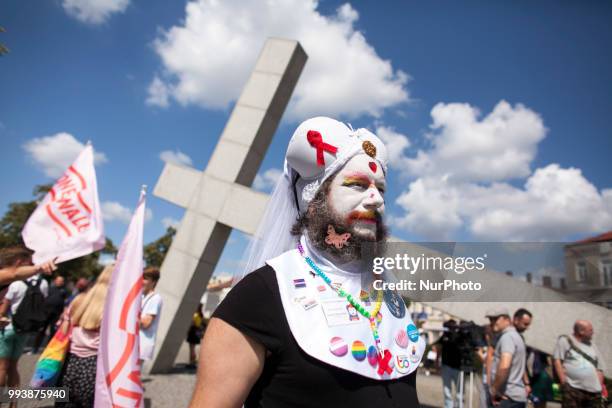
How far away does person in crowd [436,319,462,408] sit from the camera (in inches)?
215

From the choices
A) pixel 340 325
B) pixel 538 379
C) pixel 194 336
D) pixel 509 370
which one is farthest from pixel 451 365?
pixel 194 336

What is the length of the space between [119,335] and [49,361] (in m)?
0.76

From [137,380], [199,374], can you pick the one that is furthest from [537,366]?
[199,374]

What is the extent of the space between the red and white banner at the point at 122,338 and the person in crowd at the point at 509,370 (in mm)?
3445

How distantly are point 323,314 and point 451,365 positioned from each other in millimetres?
5106

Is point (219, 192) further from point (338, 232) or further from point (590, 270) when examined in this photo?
point (590, 270)

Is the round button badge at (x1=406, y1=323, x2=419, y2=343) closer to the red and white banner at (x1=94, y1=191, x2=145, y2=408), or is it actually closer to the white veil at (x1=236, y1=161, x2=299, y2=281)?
the white veil at (x1=236, y1=161, x2=299, y2=281)

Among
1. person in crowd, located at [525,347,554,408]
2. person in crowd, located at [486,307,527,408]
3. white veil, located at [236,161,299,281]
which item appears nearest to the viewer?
white veil, located at [236,161,299,281]

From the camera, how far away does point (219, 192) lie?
292 inches

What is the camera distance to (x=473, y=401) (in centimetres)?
237

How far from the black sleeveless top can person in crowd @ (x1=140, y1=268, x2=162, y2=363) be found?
12.1 feet

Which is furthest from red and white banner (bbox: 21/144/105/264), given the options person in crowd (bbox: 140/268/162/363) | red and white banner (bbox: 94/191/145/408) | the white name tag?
the white name tag

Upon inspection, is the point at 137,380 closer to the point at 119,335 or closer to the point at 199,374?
the point at 119,335

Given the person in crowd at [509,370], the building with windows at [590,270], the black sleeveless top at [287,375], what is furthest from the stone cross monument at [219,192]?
the building with windows at [590,270]
